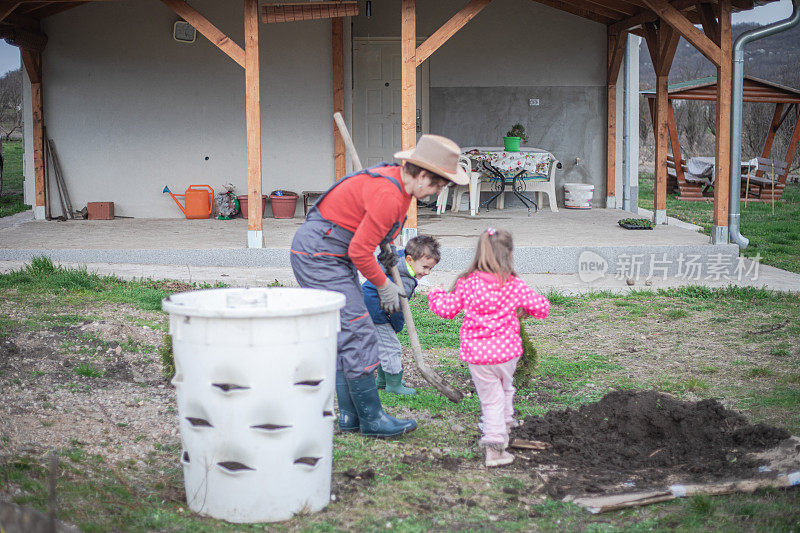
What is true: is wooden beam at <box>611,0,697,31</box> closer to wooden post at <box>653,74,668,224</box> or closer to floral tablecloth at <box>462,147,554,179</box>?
wooden post at <box>653,74,668,224</box>

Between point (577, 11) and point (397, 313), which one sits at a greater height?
point (577, 11)

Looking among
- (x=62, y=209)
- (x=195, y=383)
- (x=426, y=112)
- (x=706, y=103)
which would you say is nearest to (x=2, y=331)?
(x=195, y=383)

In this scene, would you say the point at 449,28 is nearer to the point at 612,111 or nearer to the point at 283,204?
the point at 283,204

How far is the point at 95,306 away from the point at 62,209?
5856mm

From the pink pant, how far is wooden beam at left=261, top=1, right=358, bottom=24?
19.7 feet

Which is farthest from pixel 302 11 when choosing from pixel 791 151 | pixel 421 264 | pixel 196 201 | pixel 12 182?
pixel 12 182

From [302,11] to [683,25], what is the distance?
419 centimetres

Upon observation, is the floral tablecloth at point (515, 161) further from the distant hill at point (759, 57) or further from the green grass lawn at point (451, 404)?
the distant hill at point (759, 57)

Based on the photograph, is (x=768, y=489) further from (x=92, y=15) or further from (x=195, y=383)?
(x=92, y=15)

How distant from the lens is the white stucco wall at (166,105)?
36.9ft

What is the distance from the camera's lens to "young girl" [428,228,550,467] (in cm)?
360

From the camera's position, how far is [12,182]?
19016 mm

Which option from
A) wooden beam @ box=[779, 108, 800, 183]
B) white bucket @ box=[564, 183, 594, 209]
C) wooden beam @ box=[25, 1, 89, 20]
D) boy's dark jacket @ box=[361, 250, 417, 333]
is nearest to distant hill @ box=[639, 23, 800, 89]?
wooden beam @ box=[779, 108, 800, 183]

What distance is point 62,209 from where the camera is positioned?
37.8 feet
